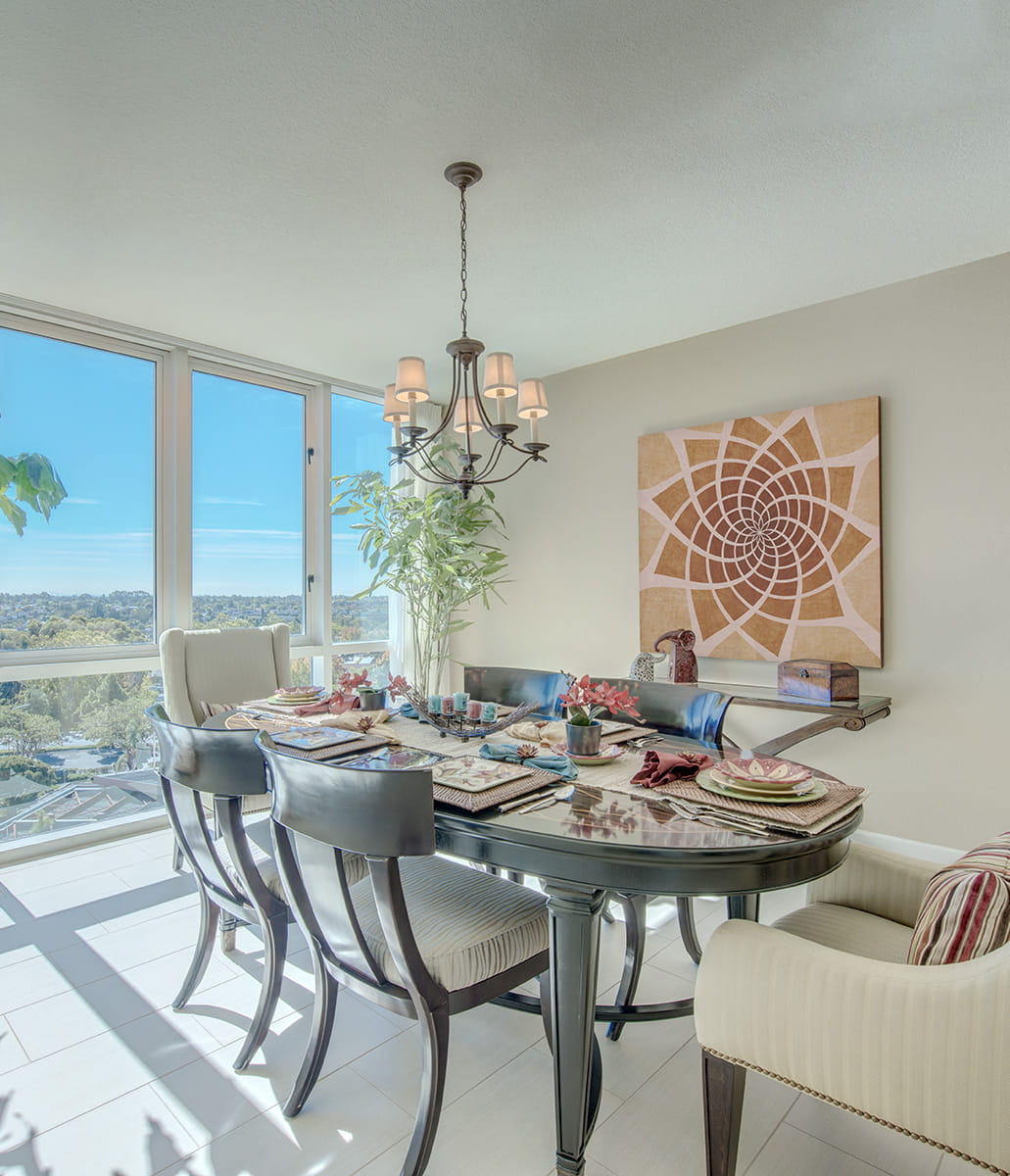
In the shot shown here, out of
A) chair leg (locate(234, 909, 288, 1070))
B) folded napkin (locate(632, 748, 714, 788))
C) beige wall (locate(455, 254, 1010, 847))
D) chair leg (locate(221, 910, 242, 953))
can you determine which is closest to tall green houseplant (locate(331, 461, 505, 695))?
beige wall (locate(455, 254, 1010, 847))

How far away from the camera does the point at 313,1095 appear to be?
5.61 ft

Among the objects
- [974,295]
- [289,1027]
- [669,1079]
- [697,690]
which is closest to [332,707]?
[289,1027]

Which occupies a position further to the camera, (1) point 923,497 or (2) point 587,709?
(1) point 923,497

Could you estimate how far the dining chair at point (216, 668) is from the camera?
315cm

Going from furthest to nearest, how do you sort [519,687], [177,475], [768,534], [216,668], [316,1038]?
[177,475] < [768,534] < [216,668] < [519,687] < [316,1038]

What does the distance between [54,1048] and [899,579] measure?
11.3 ft

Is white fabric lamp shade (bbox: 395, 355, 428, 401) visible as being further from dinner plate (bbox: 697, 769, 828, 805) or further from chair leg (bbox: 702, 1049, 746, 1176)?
chair leg (bbox: 702, 1049, 746, 1176)

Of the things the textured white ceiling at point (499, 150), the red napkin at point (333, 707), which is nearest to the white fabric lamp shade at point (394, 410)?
the textured white ceiling at point (499, 150)

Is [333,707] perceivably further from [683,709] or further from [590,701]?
[683,709]

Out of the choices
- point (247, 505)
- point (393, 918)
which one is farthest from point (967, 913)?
point (247, 505)

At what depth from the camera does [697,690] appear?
2.40m

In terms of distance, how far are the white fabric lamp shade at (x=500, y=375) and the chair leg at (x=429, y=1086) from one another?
1795 mm

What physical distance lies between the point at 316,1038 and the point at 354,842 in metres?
0.65

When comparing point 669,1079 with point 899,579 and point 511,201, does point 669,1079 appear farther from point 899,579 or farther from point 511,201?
point 511,201
